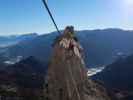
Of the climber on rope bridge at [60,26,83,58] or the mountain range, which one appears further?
the mountain range

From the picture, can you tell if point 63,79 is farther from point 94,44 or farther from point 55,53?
point 94,44

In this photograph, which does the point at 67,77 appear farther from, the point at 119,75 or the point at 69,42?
the point at 119,75

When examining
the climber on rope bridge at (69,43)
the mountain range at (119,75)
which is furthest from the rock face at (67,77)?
the mountain range at (119,75)

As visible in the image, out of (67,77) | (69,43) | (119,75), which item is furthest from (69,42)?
(119,75)

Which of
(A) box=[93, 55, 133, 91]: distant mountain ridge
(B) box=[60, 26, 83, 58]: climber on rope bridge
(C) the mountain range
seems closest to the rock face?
(B) box=[60, 26, 83, 58]: climber on rope bridge

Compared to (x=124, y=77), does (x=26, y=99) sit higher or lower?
lower

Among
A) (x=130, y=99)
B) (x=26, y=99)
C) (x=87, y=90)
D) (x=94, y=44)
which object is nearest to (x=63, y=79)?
(x=87, y=90)

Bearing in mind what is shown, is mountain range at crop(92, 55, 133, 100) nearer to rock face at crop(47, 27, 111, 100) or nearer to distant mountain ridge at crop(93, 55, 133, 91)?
distant mountain ridge at crop(93, 55, 133, 91)

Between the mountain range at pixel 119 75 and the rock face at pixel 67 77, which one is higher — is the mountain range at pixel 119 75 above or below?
above

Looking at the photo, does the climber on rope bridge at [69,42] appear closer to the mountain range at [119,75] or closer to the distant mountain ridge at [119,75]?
the mountain range at [119,75]

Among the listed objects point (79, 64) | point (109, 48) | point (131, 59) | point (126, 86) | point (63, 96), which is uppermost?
point (109, 48)

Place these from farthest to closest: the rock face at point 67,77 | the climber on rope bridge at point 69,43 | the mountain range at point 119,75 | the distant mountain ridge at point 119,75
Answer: the distant mountain ridge at point 119,75 → the mountain range at point 119,75 → the climber on rope bridge at point 69,43 → the rock face at point 67,77
